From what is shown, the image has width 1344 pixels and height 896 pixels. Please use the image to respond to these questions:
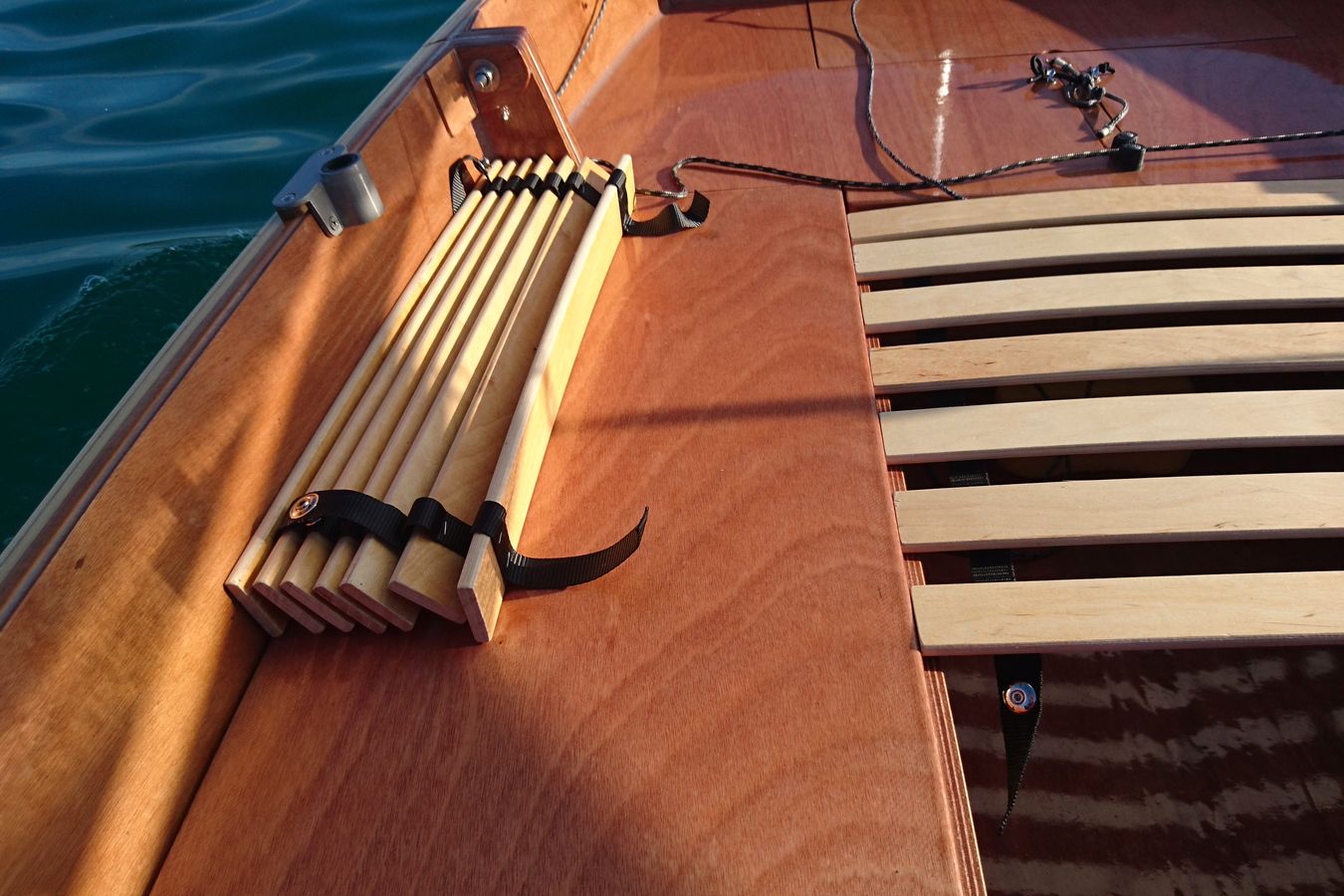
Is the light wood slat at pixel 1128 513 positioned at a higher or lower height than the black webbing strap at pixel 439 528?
higher

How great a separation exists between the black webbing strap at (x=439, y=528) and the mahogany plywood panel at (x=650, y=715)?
0.13 ft

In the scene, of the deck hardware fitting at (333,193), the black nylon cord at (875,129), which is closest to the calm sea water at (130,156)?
the deck hardware fitting at (333,193)

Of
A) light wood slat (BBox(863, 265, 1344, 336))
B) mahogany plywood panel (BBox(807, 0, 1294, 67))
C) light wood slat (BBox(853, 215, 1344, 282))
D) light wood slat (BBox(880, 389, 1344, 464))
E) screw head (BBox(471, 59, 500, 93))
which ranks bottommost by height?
light wood slat (BBox(880, 389, 1344, 464))

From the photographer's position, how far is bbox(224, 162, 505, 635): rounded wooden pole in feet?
3.78

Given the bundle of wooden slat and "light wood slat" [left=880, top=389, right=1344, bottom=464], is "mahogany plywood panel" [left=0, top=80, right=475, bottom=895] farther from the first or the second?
"light wood slat" [left=880, top=389, right=1344, bottom=464]

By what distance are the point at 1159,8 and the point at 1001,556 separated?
7.18 ft

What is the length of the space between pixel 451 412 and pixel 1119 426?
106cm

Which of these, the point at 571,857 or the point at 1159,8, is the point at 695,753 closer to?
the point at 571,857

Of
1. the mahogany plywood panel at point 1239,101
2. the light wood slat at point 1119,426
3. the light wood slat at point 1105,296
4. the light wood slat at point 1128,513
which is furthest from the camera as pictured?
the mahogany plywood panel at point 1239,101

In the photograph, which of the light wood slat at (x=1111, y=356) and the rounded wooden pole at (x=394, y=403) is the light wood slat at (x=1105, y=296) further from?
the rounded wooden pole at (x=394, y=403)

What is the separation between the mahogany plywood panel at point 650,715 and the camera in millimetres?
977

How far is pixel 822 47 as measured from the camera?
2.54 meters

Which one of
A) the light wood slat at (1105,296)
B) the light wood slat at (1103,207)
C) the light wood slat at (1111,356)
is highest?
the light wood slat at (1103,207)

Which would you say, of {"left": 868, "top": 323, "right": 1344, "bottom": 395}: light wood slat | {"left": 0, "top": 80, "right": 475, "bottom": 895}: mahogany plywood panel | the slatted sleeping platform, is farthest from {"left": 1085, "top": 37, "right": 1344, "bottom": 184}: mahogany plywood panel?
{"left": 0, "top": 80, "right": 475, "bottom": 895}: mahogany plywood panel
